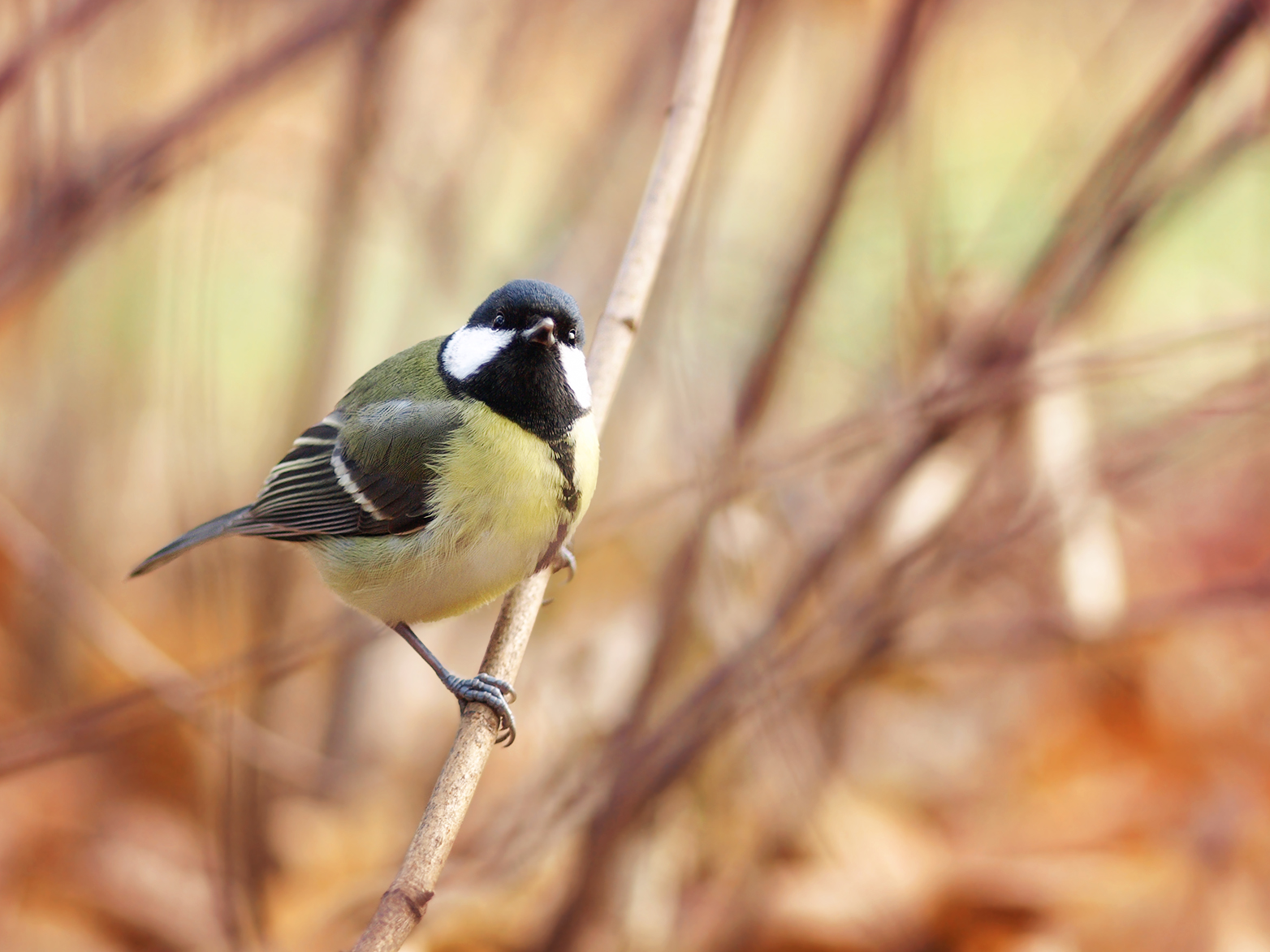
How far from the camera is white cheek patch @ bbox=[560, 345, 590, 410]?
1375 mm

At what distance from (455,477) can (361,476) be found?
0.22 metres

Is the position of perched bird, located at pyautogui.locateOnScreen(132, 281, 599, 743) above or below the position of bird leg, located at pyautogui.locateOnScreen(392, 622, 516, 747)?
above

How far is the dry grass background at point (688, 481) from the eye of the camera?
172cm

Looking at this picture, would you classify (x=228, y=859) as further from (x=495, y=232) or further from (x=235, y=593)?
(x=495, y=232)

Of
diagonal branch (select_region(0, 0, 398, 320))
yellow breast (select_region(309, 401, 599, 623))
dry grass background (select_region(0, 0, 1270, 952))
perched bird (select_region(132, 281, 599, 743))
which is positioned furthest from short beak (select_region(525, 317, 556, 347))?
diagonal branch (select_region(0, 0, 398, 320))

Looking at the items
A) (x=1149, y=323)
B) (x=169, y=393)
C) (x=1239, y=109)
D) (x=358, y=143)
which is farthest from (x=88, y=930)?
(x=1149, y=323)

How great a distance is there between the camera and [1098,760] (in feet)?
7.74

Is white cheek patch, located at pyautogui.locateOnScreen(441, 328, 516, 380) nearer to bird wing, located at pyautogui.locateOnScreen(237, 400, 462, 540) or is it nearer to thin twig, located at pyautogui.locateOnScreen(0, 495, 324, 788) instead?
bird wing, located at pyautogui.locateOnScreen(237, 400, 462, 540)

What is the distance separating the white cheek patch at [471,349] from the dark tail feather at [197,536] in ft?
1.18

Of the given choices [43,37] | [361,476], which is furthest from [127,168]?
[361,476]

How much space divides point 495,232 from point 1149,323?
1.88m

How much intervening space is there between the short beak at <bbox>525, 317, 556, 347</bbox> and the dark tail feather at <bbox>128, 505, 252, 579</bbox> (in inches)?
19.8

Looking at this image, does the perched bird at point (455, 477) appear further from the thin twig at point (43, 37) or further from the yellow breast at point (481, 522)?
the thin twig at point (43, 37)

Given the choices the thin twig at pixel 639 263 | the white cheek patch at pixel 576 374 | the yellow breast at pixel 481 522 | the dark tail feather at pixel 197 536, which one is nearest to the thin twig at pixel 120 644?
the dark tail feather at pixel 197 536
